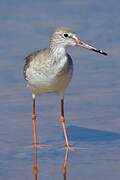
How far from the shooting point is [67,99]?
11750 millimetres

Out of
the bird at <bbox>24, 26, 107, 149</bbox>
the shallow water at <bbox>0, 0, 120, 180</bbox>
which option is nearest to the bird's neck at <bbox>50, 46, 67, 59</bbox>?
the bird at <bbox>24, 26, 107, 149</bbox>

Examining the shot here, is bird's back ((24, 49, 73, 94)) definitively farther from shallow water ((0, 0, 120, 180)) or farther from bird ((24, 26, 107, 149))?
shallow water ((0, 0, 120, 180))

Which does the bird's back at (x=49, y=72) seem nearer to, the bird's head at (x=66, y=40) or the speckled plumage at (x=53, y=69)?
the speckled plumage at (x=53, y=69)

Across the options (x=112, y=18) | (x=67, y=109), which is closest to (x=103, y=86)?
(x=67, y=109)

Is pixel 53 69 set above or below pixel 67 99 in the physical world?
above

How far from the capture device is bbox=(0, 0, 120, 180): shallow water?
9.65 metres

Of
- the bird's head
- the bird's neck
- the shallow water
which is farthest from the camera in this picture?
the bird's neck

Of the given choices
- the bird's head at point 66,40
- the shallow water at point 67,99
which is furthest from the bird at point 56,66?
the shallow water at point 67,99

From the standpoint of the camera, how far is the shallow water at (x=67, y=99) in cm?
965

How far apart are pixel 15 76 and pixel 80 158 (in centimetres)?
270

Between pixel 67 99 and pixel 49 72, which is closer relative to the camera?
pixel 49 72

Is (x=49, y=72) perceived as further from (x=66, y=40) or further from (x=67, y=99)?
(x=67, y=99)

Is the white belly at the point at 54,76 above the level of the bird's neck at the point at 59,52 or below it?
below

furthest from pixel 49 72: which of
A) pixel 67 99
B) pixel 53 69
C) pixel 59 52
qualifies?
pixel 67 99
